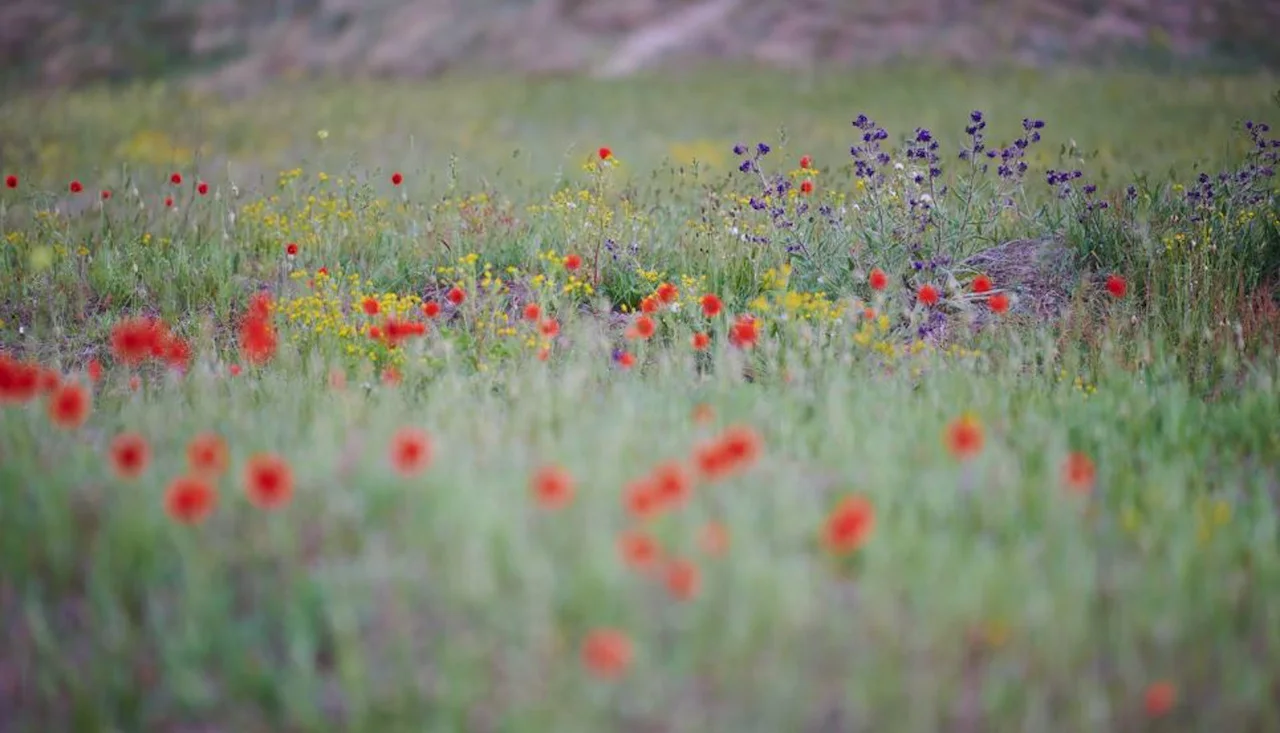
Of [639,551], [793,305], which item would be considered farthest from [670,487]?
[793,305]

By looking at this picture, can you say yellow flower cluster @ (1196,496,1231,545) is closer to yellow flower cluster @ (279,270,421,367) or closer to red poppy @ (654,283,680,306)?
red poppy @ (654,283,680,306)

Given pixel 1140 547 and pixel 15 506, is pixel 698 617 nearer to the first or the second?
pixel 1140 547

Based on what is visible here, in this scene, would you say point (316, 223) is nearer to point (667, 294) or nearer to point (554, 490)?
point (667, 294)

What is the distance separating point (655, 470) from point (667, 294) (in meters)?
2.24

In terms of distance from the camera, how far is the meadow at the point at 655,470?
2.41 meters

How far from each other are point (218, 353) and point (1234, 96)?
14434 mm

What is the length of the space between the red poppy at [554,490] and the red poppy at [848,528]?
2.04 feet

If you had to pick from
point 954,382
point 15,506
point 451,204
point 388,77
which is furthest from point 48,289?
point 388,77

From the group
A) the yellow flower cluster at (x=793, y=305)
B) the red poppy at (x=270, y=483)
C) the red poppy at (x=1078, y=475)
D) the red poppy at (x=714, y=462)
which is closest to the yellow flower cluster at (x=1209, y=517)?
the red poppy at (x=1078, y=475)

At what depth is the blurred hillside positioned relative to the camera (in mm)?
21688

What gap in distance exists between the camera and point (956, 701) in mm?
2367

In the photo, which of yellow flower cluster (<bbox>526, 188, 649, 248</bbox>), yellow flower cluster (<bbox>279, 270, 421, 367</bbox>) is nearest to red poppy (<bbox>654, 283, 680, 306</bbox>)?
yellow flower cluster (<bbox>526, 188, 649, 248</bbox>)

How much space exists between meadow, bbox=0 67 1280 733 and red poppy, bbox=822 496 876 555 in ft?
0.12

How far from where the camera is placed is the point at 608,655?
2.20m
